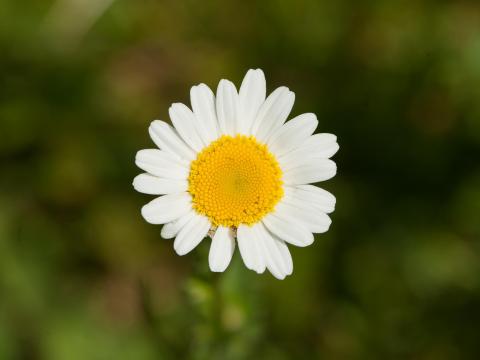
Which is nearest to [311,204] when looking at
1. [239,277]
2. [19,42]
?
[239,277]

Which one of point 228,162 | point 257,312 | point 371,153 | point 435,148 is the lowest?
point 257,312

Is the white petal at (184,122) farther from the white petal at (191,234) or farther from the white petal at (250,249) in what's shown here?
the white petal at (250,249)

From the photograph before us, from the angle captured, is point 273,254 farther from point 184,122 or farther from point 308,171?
Result: point 184,122

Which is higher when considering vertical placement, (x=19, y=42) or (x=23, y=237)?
(x=19, y=42)

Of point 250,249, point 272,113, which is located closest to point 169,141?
point 272,113

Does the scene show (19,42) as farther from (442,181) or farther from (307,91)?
(442,181)

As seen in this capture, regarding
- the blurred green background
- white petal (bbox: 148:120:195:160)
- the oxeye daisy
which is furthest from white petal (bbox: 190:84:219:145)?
→ the blurred green background

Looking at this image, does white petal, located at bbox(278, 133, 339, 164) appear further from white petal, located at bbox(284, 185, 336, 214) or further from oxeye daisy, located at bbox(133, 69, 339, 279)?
white petal, located at bbox(284, 185, 336, 214)
